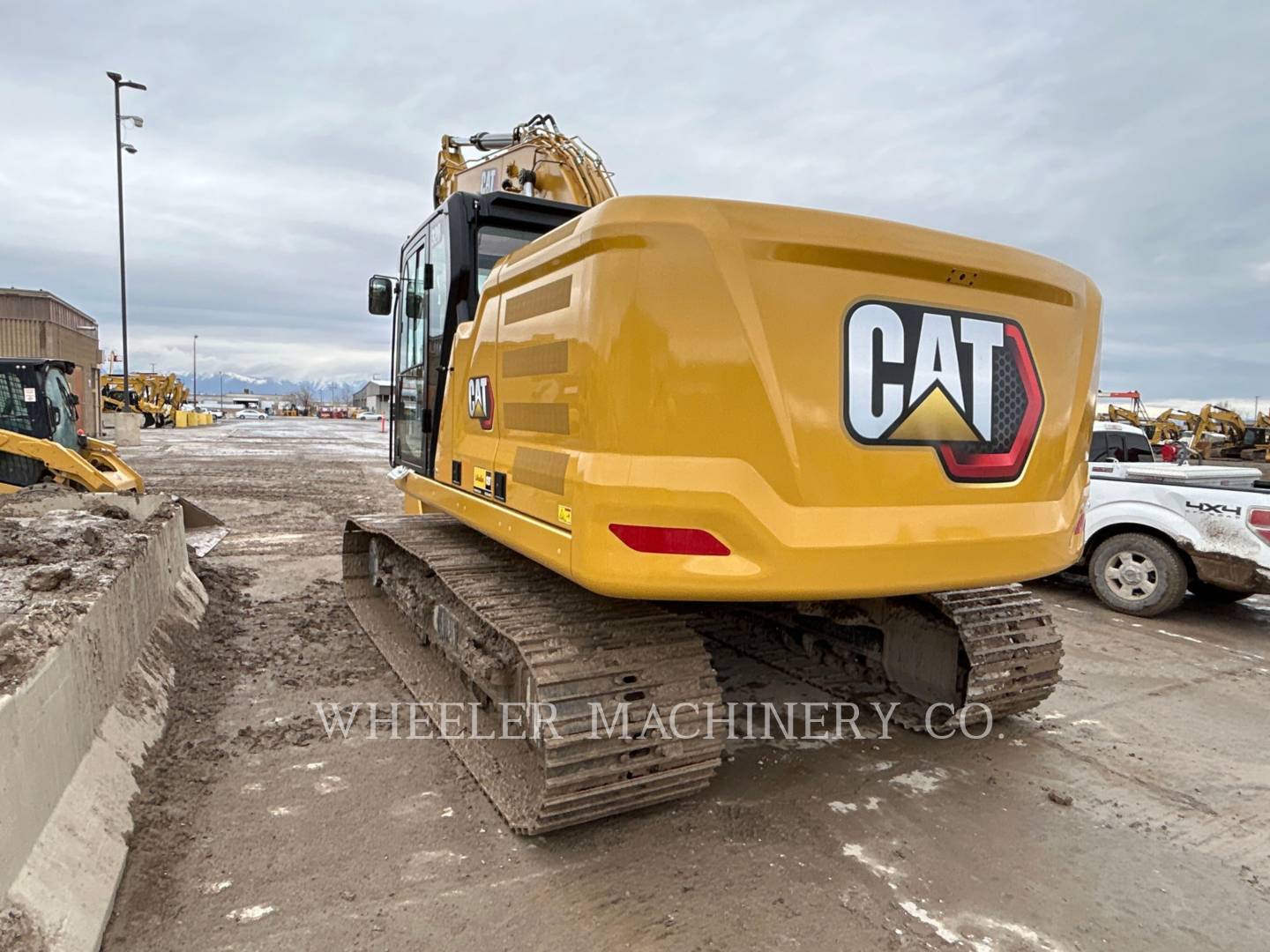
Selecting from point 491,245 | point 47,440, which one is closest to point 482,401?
point 491,245

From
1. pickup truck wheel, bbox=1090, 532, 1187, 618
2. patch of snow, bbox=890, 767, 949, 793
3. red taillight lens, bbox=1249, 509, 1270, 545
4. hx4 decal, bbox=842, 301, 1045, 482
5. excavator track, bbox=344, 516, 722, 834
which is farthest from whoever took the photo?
pickup truck wheel, bbox=1090, 532, 1187, 618

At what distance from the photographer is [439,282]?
4.27 meters

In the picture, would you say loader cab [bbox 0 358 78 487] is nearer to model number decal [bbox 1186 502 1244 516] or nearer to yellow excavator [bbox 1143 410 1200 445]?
model number decal [bbox 1186 502 1244 516]

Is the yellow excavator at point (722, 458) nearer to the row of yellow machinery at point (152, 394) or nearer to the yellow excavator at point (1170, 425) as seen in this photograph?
the yellow excavator at point (1170, 425)

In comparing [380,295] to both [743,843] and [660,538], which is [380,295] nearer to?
[660,538]

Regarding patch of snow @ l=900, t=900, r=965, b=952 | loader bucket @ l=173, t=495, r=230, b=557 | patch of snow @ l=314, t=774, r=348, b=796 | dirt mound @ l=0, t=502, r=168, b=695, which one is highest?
dirt mound @ l=0, t=502, r=168, b=695

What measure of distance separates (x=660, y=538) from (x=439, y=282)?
2.54m

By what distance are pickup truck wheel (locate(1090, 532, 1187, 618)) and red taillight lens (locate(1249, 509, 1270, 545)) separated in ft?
2.01

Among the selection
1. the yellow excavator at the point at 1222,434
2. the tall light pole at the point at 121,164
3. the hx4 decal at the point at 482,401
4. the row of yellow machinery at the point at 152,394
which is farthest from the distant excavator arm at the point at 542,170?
the row of yellow machinery at the point at 152,394

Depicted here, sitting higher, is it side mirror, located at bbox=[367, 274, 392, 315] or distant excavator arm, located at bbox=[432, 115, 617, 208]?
distant excavator arm, located at bbox=[432, 115, 617, 208]

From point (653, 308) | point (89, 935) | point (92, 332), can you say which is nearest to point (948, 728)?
point (653, 308)

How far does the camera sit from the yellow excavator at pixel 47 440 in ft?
28.7

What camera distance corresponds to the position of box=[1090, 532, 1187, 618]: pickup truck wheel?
20.4 feet

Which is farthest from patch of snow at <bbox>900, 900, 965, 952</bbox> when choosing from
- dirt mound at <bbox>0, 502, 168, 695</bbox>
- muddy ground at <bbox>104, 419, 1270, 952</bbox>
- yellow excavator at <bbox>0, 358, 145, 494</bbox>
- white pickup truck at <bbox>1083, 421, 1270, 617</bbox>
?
yellow excavator at <bbox>0, 358, 145, 494</bbox>
